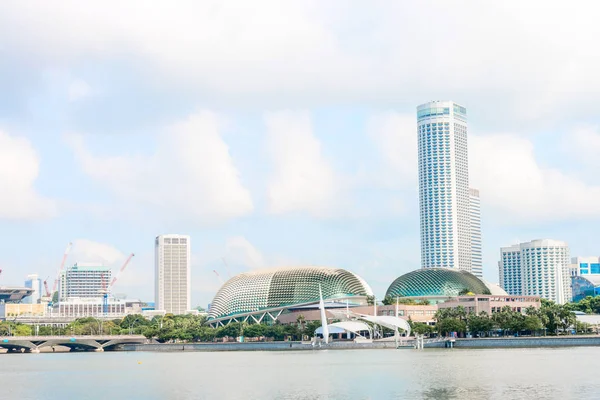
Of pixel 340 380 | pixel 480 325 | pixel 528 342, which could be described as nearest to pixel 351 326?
pixel 480 325

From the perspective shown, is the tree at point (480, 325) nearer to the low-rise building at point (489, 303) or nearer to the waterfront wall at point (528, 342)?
the waterfront wall at point (528, 342)

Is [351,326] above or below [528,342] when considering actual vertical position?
above

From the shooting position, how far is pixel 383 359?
117 metres

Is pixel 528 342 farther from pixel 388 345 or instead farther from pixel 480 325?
pixel 388 345

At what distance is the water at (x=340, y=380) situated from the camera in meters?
70.0

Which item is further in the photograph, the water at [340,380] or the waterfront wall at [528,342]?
the waterfront wall at [528,342]

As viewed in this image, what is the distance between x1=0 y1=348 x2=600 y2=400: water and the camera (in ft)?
230

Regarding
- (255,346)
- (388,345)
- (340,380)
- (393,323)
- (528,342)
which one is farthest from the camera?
(255,346)

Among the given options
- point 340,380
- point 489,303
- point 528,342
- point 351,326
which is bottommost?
point 340,380

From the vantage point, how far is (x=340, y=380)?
8369 centimetres

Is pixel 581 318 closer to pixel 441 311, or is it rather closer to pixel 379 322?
pixel 441 311

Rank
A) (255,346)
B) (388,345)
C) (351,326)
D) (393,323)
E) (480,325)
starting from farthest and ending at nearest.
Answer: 1. (351,326)
2. (255,346)
3. (393,323)
4. (388,345)
5. (480,325)

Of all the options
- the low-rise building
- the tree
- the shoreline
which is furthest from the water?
the low-rise building

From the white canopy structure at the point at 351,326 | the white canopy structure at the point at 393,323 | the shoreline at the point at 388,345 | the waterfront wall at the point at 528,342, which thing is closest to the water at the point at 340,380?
the waterfront wall at the point at 528,342
